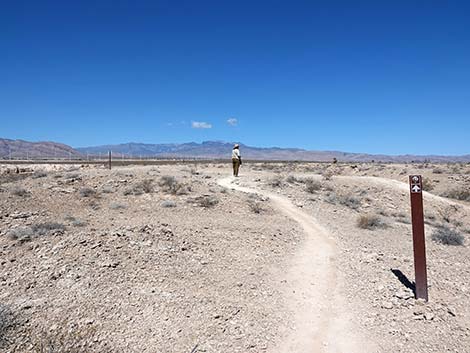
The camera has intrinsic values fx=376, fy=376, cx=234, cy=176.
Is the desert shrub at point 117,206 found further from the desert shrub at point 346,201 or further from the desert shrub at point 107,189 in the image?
the desert shrub at point 346,201

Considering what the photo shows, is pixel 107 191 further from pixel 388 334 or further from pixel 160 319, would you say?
pixel 388 334

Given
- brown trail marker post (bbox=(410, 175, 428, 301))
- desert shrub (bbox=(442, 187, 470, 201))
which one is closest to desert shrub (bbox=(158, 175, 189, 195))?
brown trail marker post (bbox=(410, 175, 428, 301))

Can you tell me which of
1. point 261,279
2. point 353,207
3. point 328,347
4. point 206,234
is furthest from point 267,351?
point 353,207

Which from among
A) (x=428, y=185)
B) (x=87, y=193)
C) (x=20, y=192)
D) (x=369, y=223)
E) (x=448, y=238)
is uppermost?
(x=20, y=192)

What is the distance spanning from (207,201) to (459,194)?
19.6m

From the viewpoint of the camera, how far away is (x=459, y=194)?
24.9 meters

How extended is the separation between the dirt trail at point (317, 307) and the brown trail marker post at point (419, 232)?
1.36 meters

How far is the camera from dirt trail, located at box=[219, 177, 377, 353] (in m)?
5.23

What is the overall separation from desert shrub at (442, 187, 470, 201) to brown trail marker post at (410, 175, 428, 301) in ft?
68.2

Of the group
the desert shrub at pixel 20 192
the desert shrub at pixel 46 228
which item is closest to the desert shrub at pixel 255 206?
the desert shrub at pixel 46 228

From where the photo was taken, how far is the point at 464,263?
29.0ft

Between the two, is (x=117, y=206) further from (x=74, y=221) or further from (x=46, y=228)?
(x=46, y=228)

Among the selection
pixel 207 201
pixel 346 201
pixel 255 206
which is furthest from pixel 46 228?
pixel 346 201

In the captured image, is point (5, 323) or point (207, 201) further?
point (207, 201)
